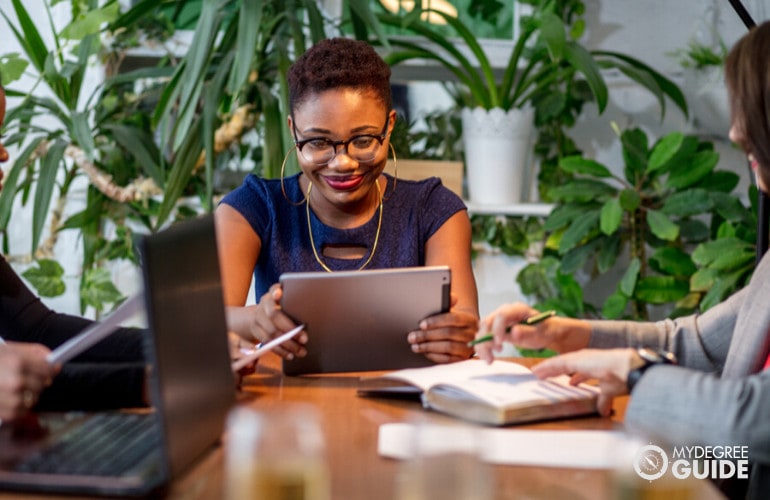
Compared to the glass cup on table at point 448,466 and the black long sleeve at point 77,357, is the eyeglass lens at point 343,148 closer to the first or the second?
the black long sleeve at point 77,357

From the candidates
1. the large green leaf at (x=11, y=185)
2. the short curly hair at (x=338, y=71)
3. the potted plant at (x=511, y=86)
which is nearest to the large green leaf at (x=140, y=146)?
the large green leaf at (x=11, y=185)

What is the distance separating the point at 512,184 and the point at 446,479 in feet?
7.97

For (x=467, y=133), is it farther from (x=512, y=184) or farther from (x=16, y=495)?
(x=16, y=495)

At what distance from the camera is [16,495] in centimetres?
97

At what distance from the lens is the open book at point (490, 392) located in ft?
4.19

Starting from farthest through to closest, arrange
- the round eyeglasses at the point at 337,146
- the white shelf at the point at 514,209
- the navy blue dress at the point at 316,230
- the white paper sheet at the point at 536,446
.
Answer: the white shelf at the point at 514,209 → the navy blue dress at the point at 316,230 → the round eyeglasses at the point at 337,146 → the white paper sheet at the point at 536,446

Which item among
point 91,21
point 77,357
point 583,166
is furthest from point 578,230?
point 77,357

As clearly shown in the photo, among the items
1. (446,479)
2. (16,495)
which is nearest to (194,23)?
(16,495)

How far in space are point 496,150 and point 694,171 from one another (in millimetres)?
604

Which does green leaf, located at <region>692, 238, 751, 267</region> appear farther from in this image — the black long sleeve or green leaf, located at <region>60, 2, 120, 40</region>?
green leaf, located at <region>60, 2, 120, 40</region>

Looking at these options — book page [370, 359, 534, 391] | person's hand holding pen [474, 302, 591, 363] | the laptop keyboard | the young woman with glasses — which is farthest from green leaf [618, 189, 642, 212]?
the laptop keyboard

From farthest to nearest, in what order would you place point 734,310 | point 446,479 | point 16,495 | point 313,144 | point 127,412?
point 313,144, point 734,310, point 127,412, point 16,495, point 446,479

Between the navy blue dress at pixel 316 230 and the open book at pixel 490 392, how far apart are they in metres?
0.62

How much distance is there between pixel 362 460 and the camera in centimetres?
111
